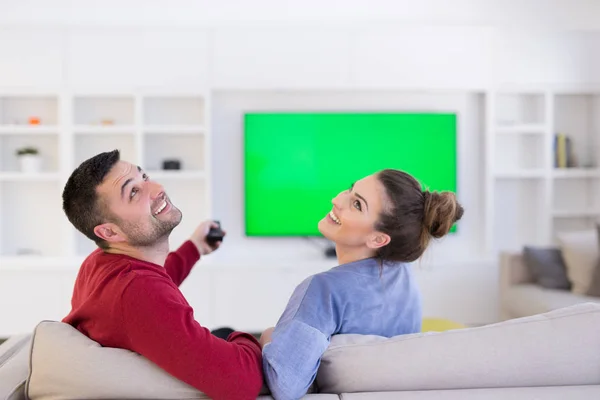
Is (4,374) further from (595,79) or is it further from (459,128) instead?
(595,79)

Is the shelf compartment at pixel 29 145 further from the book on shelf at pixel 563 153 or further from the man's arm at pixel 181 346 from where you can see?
the man's arm at pixel 181 346

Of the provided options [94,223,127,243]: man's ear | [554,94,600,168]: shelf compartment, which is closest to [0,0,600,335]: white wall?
[554,94,600,168]: shelf compartment

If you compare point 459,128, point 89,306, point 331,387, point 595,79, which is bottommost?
point 331,387

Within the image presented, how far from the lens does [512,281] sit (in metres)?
4.84

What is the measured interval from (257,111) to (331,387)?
4.38 metres

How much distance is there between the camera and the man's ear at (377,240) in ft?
6.40

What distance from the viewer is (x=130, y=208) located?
1.73m

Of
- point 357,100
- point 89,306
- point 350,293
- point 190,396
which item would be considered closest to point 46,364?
point 89,306

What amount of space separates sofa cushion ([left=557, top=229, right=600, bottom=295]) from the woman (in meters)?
2.73

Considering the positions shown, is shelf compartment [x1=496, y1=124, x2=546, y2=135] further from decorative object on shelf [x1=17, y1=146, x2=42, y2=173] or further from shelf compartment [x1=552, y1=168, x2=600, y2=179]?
decorative object on shelf [x1=17, y1=146, x2=42, y2=173]

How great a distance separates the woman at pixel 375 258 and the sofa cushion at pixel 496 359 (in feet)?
0.59

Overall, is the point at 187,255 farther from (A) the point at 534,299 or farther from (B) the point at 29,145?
(B) the point at 29,145

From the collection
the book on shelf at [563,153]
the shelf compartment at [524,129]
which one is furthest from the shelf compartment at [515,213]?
the shelf compartment at [524,129]

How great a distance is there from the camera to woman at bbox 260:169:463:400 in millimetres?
1713
